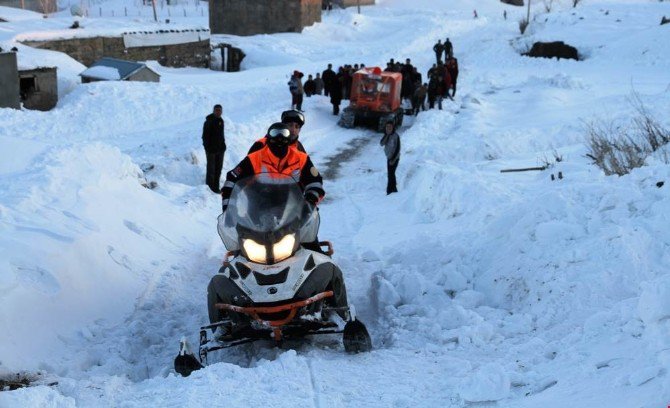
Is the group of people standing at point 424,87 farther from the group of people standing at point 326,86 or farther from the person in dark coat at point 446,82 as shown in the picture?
the group of people standing at point 326,86

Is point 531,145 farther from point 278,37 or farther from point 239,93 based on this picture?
point 278,37

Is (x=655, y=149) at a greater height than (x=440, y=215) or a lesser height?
greater

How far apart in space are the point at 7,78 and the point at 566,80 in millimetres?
19420

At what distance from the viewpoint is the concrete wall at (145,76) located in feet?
93.7

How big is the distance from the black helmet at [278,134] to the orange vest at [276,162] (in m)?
0.15

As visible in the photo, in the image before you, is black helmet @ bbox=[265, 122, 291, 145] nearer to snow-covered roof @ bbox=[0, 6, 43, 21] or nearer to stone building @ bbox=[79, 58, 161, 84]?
stone building @ bbox=[79, 58, 161, 84]

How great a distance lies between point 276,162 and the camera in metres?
7.45

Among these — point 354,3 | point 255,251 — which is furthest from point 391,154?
point 354,3

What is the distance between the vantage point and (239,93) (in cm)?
2741

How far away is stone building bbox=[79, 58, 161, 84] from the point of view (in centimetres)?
2767

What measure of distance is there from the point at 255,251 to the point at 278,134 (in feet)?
4.21

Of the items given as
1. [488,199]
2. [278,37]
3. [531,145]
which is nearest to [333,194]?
[488,199]

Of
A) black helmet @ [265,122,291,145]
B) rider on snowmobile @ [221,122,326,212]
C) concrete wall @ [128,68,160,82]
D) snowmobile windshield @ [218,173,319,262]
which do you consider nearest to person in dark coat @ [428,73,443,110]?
concrete wall @ [128,68,160,82]

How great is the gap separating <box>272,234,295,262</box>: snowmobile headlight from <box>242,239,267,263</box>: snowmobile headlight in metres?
0.09
